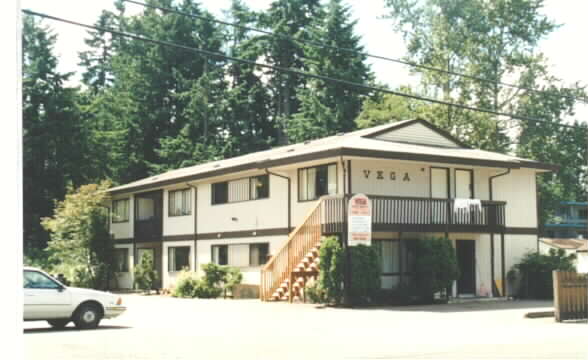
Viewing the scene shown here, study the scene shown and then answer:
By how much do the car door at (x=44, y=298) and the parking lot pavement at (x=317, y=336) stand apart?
380 mm

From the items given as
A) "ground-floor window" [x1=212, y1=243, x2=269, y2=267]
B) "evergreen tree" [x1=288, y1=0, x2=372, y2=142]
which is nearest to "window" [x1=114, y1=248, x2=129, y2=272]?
"ground-floor window" [x1=212, y1=243, x2=269, y2=267]

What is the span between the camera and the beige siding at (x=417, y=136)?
2947 centimetres

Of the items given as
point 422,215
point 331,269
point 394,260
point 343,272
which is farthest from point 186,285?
point 422,215

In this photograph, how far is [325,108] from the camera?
5309cm

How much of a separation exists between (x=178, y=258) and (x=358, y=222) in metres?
15.9

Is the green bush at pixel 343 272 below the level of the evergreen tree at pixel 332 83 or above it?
below

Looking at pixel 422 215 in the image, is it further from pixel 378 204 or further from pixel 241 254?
pixel 241 254

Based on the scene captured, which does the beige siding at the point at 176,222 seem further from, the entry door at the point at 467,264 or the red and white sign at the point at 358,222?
the red and white sign at the point at 358,222

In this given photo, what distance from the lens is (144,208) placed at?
40.3m

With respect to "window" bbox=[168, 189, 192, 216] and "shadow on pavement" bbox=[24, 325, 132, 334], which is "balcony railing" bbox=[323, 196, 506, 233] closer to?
"shadow on pavement" bbox=[24, 325, 132, 334]

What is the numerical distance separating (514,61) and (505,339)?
1285 inches

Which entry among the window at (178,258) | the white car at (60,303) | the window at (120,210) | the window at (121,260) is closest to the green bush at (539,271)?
the window at (178,258)

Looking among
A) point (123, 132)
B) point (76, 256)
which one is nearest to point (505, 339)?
point (76, 256)

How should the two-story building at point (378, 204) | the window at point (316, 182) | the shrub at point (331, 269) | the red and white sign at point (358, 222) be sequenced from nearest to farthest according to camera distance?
the red and white sign at point (358, 222) → the shrub at point (331, 269) → the two-story building at point (378, 204) → the window at point (316, 182)
